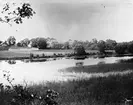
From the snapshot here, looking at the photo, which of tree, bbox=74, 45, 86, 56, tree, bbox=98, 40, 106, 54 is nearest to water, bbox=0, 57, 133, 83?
tree, bbox=98, 40, 106, 54

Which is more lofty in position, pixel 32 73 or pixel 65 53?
pixel 65 53

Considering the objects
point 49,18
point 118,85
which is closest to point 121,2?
point 49,18

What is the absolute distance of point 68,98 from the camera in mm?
12547

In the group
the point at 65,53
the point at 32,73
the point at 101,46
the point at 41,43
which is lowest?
the point at 32,73

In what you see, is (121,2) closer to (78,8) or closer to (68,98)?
(78,8)

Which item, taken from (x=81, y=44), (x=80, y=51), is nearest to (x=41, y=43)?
(x=81, y=44)

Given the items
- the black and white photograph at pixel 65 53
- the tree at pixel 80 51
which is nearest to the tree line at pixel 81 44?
the black and white photograph at pixel 65 53

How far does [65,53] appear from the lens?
54344mm

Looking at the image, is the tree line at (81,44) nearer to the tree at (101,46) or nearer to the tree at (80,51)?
the tree at (101,46)

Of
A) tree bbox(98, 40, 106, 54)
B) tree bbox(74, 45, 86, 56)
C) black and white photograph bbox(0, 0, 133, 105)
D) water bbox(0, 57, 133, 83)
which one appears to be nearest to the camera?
Answer: black and white photograph bbox(0, 0, 133, 105)

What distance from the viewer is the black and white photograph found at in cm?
862

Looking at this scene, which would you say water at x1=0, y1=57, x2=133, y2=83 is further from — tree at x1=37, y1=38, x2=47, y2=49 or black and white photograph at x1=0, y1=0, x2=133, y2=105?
tree at x1=37, y1=38, x2=47, y2=49

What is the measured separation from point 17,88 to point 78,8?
2501cm

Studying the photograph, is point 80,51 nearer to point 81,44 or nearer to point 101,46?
point 101,46
